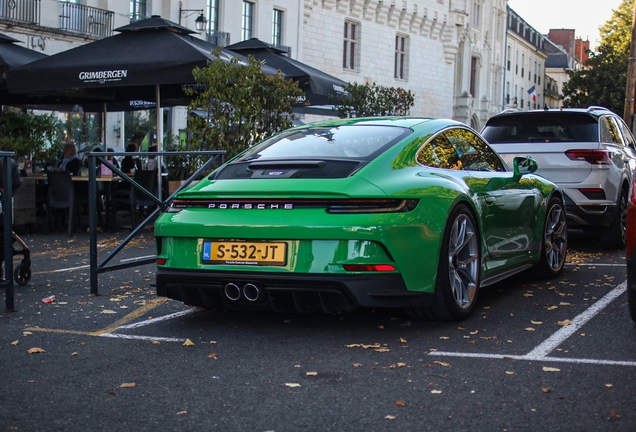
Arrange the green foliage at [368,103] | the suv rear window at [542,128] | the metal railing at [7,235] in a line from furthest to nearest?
the green foliage at [368,103]
the suv rear window at [542,128]
the metal railing at [7,235]

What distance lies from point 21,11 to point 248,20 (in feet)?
34.6

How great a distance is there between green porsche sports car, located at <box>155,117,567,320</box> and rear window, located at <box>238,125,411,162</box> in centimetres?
1

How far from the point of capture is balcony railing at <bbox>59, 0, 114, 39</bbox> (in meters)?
26.7

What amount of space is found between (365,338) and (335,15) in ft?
116

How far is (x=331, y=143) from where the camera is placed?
639 cm

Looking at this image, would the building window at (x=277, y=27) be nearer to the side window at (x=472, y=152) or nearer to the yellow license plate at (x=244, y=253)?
the side window at (x=472, y=152)

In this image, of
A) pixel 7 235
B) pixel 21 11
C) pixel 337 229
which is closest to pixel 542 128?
pixel 337 229

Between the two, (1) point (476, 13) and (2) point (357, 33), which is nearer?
(2) point (357, 33)

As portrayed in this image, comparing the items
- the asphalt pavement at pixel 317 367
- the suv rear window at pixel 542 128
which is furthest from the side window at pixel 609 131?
the asphalt pavement at pixel 317 367

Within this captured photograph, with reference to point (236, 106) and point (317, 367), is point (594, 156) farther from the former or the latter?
point (317, 367)

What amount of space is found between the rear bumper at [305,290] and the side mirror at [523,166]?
221cm

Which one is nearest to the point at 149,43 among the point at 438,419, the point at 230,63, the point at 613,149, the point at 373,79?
the point at 230,63

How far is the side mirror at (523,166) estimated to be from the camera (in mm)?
7586

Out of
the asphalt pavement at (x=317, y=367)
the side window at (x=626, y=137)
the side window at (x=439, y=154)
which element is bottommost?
the asphalt pavement at (x=317, y=367)
